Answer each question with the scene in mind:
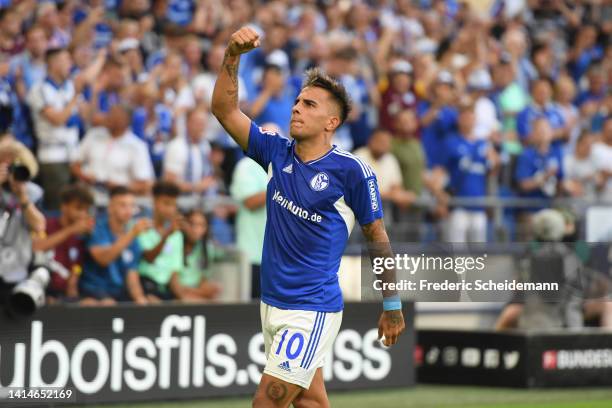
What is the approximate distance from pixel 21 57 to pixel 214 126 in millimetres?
2200

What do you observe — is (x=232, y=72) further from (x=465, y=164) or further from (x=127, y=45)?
(x=465, y=164)

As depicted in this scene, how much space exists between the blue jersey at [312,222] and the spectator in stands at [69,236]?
12.5ft

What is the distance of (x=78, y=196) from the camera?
1086cm

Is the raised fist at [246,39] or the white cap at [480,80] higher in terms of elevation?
the white cap at [480,80]

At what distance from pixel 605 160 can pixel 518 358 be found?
5.78 m

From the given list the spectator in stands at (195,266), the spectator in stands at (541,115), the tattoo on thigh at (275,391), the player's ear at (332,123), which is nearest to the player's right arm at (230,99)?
the player's ear at (332,123)

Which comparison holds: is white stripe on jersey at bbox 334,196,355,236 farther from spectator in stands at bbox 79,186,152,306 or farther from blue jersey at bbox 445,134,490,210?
blue jersey at bbox 445,134,490,210

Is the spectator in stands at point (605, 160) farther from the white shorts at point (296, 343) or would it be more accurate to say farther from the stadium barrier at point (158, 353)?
the white shorts at point (296, 343)

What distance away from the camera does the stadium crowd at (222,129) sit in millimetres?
11234

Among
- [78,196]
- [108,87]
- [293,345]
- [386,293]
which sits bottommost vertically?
[293,345]

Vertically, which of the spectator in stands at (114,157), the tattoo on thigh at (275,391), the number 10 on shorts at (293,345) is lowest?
the tattoo on thigh at (275,391)

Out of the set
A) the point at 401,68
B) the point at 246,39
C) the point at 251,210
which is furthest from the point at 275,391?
the point at 401,68

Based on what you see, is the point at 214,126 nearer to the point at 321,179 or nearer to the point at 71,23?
the point at 71,23

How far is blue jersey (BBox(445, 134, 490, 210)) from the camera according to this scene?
1581cm
